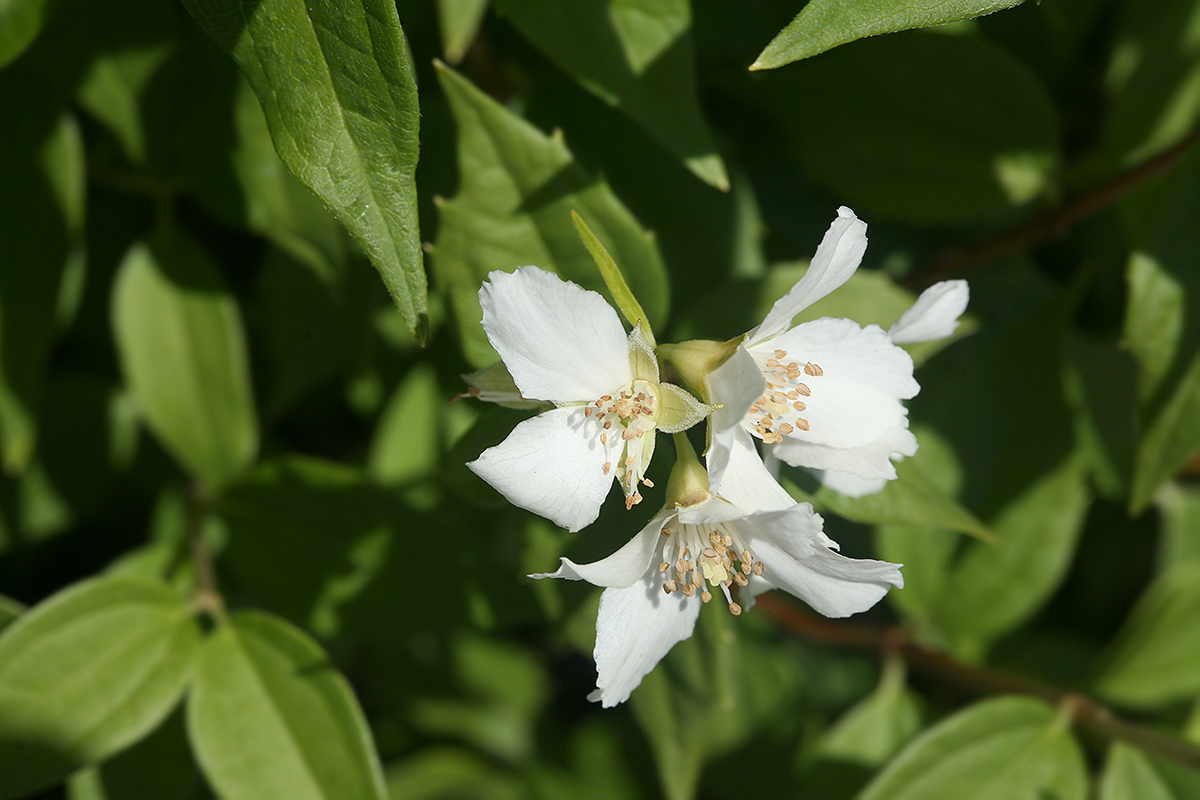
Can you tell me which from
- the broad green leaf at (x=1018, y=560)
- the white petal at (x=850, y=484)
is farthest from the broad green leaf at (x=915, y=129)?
the white petal at (x=850, y=484)

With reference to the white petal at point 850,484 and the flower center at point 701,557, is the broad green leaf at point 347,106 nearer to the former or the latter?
the flower center at point 701,557

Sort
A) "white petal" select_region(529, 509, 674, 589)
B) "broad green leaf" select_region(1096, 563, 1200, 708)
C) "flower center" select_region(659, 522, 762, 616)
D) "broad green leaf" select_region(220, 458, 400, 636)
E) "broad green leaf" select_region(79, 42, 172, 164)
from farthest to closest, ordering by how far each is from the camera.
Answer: "broad green leaf" select_region(1096, 563, 1200, 708) → "broad green leaf" select_region(220, 458, 400, 636) → "broad green leaf" select_region(79, 42, 172, 164) → "flower center" select_region(659, 522, 762, 616) → "white petal" select_region(529, 509, 674, 589)

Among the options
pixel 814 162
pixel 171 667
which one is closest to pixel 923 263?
pixel 814 162

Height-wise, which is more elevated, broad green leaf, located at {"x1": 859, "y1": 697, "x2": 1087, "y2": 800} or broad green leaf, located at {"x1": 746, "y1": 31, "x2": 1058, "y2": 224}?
broad green leaf, located at {"x1": 746, "y1": 31, "x2": 1058, "y2": 224}

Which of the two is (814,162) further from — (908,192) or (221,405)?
(221,405)

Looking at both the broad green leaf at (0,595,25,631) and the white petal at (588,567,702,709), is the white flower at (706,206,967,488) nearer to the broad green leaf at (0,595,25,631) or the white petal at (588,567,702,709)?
the white petal at (588,567,702,709)

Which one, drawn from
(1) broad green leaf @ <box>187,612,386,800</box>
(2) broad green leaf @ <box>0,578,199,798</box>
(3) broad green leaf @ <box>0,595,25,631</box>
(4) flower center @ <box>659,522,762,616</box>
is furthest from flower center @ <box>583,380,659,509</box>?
(3) broad green leaf @ <box>0,595,25,631</box>
